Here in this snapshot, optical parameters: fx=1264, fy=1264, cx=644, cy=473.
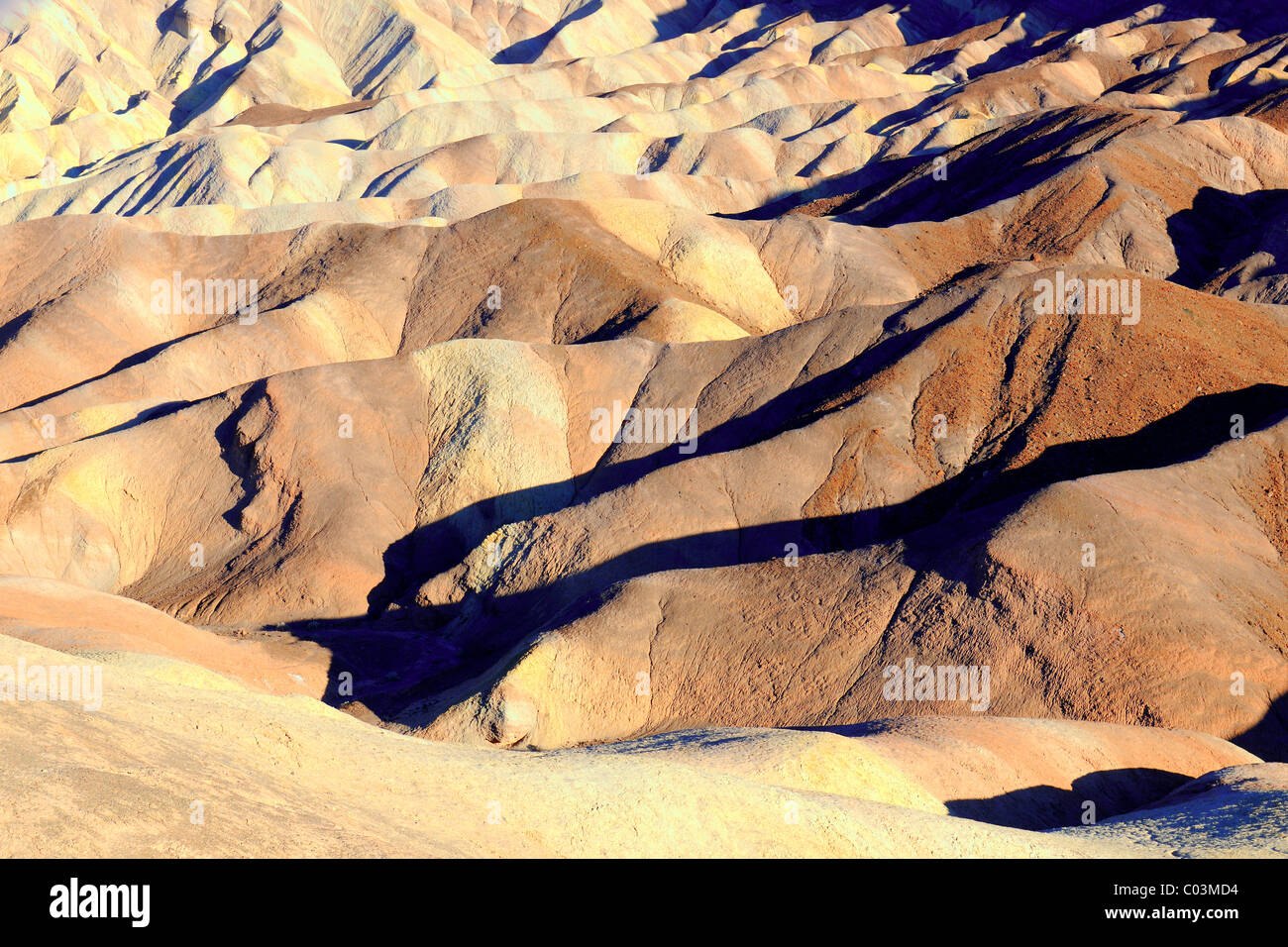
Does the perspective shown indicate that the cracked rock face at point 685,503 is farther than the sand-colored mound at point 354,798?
Yes

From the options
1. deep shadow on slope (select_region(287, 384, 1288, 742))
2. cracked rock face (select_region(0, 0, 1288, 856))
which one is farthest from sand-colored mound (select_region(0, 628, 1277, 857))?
deep shadow on slope (select_region(287, 384, 1288, 742))

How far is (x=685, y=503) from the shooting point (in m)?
29.0

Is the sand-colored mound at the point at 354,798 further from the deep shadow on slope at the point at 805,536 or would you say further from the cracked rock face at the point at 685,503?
the deep shadow on slope at the point at 805,536

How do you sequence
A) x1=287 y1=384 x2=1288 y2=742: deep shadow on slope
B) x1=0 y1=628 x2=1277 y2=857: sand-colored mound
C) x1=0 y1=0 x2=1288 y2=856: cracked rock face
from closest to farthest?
1. x1=0 y1=628 x2=1277 y2=857: sand-colored mound
2. x1=0 y1=0 x2=1288 y2=856: cracked rock face
3. x1=287 y1=384 x2=1288 y2=742: deep shadow on slope

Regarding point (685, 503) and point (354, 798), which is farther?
point (685, 503)

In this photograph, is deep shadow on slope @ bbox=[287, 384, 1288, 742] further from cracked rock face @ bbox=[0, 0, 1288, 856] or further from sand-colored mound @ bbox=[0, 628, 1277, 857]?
sand-colored mound @ bbox=[0, 628, 1277, 857]

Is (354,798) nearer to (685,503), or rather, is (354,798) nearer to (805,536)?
(685,503)

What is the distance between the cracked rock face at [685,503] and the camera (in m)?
13.8

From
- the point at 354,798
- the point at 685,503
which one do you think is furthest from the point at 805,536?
the point at 354,798

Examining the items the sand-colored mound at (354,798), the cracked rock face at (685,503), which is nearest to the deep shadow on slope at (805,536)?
the cracked rock face at (685,503)

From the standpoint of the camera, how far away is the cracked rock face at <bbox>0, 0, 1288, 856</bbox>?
1379 centimetres

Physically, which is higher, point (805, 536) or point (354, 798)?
point (354, 798)

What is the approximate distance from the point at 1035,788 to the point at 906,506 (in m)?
11.4
